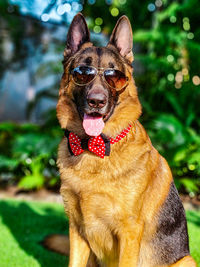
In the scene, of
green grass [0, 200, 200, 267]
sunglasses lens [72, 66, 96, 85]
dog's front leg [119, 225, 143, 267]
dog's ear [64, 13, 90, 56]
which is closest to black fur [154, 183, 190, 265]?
dog's front leg [119, 225, 143, 267]

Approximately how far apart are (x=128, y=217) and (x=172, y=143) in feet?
15.1

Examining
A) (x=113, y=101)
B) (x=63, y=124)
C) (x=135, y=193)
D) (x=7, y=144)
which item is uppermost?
(x=113, y=101)

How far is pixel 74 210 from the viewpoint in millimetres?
2734

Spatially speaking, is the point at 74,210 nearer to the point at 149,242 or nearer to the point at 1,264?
the point at 149,242

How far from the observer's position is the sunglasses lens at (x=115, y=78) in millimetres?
2801

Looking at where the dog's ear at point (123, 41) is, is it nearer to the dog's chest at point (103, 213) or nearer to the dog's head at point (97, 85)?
the dog's head at point (97, 85)

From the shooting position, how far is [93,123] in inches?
107

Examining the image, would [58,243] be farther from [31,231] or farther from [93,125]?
[93,125]

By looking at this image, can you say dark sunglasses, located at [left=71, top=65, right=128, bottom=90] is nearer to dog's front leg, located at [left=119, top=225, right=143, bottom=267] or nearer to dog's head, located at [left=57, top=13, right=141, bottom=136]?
dog's head, located at [left=57, top=13, right=141, bottom=136]

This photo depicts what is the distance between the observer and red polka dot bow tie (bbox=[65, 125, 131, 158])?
274 centimetres

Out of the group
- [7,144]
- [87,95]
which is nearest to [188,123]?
[7,144]

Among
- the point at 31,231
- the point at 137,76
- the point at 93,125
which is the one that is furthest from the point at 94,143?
the point at 137,76

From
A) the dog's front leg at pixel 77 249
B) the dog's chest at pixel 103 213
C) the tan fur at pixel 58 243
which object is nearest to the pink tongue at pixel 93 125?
the dog's chest at pixel 103 213

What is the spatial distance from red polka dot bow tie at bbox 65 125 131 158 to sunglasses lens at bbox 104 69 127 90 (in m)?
0.38
